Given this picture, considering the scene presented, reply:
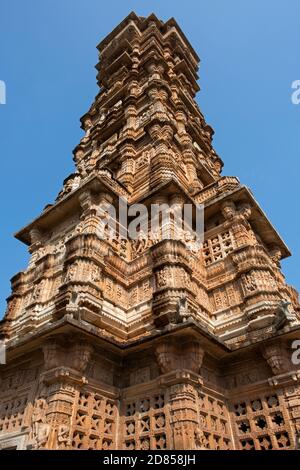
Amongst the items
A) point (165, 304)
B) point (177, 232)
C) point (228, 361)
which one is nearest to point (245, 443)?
point (228, 361)

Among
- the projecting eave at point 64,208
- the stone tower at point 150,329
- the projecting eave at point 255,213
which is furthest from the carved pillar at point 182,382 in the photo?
the projecting eave at point 64,208

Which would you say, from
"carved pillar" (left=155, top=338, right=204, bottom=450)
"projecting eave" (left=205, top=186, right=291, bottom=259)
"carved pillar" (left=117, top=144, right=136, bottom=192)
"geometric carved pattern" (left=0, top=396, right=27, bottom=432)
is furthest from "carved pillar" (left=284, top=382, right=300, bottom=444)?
"carved pillar" (left=117, top=144, right=136, bottom=192)

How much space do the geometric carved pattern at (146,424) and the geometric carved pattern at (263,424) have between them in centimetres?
189

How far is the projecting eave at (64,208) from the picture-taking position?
12.4 m

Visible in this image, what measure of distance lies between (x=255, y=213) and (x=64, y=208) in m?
7.45

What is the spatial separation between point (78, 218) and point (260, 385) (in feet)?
28.5

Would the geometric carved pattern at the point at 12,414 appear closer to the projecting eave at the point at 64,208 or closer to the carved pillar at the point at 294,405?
the carved pillar at the point at 294,405

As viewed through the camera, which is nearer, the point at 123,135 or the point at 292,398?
the point at 292,398

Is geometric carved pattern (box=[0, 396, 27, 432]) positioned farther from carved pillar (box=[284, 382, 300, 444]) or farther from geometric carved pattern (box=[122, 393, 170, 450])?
carved pillar (box=[284, 382, 300, 444])

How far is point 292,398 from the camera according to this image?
7312mm

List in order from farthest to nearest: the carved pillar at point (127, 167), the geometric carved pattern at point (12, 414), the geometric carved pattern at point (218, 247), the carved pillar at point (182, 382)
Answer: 1. the carved pillar at point (127, 167)
2. the geometric carved pattern at point (218, 247)
3. the geometric carved pattern at point (12, 414)
4. the carved pillar at point (182, 382)

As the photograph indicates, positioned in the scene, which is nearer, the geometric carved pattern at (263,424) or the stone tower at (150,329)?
the geometric carved pattern at (263,424)

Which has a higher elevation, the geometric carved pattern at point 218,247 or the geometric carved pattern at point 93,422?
the geometric carved pattern at point 218,247
